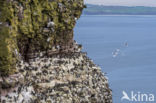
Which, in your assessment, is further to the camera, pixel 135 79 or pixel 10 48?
pixel 135 79

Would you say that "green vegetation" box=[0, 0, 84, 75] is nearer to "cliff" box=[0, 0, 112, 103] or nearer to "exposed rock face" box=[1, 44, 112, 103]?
"cliff" box=[0, 0, 112, 103]

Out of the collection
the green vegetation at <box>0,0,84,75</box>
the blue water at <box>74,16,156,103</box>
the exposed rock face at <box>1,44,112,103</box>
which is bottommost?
the blue water at <box>74,16,156,103</box>

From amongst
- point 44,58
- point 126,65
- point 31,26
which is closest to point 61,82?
point 44,58

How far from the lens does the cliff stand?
14.2 meters

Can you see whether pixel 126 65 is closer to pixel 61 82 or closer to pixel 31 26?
pixel 61 82

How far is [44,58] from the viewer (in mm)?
17656

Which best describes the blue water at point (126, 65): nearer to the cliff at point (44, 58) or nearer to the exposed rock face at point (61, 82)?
the exposed rock face at point (61, 82)

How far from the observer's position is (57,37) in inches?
745

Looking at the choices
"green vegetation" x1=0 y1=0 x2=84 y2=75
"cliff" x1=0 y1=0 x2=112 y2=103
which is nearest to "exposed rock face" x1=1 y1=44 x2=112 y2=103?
"cliff" x1=0 y1=0 x2=112 y2=103

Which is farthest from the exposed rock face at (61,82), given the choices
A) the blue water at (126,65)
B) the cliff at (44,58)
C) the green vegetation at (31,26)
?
the blue water at (126,65)

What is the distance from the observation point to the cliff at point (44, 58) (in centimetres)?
1422

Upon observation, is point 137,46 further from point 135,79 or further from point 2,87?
point 2,87

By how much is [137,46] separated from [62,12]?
127m

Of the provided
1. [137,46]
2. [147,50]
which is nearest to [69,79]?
[147,50]
